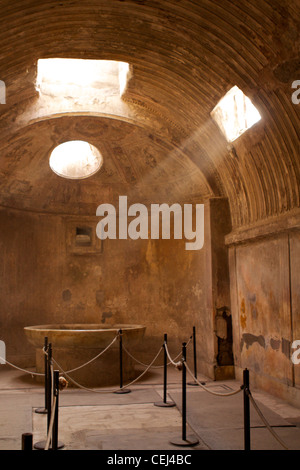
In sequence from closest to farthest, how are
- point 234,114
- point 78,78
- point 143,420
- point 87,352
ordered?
point 143,420, point 234,114, point 87,352, point 78,78

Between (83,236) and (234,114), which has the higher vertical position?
(234,114)

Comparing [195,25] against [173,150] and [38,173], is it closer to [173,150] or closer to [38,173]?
[173,150]

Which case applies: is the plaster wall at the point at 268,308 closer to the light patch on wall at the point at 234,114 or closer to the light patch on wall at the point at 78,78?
the light patch on wall at the point at 234,114

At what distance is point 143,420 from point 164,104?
252 inches

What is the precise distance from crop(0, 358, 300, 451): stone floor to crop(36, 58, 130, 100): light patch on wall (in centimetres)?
642

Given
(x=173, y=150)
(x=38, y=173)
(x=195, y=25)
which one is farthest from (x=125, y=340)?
(x=195, y=25)

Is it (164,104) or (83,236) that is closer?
(164,104)

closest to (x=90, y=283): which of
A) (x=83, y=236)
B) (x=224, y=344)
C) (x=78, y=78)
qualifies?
(x=83, y=236)

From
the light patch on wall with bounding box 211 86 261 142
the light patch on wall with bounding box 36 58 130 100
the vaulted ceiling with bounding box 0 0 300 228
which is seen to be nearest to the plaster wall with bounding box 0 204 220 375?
the vaulted ceiling with bounding box 0 0 300 228

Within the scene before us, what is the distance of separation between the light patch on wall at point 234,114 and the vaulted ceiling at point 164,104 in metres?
0.19

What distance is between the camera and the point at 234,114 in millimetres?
9094

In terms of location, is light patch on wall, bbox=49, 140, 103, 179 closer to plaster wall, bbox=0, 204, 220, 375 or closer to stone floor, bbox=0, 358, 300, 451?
plaster wall, bbox=0, 204, 220, 375

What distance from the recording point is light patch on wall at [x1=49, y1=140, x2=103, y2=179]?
13078 mm

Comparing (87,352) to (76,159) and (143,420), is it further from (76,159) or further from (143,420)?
(76,159)
